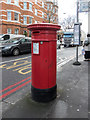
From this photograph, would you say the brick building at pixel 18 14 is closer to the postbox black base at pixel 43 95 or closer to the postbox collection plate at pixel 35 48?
the postbox collection plate at pixel 35 48

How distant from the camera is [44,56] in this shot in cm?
298

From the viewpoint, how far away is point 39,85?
3104mm

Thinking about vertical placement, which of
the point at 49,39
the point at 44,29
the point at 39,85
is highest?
the point at 44,29

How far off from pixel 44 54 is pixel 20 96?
4.65 ft

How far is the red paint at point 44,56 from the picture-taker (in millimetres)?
2918

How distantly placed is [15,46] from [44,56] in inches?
324

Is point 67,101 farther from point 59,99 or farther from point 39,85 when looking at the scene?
point 39,85

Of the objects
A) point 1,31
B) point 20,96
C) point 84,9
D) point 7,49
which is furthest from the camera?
point 1,31

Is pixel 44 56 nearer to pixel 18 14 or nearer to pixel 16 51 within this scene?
pixel 16 51

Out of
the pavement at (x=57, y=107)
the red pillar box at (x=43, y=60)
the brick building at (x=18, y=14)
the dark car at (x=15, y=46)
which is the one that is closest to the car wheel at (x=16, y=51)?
the dark car at (x=15, y=46)

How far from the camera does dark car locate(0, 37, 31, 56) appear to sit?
33.4 ft

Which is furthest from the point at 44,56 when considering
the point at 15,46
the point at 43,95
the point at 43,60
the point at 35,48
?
the point at 15,46

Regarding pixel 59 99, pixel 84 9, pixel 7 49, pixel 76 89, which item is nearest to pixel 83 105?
pixel 59 99

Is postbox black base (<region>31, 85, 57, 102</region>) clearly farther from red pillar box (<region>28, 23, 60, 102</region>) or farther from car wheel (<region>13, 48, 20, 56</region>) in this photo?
car wheel (<region>13, 48, 20, 56</region>)
